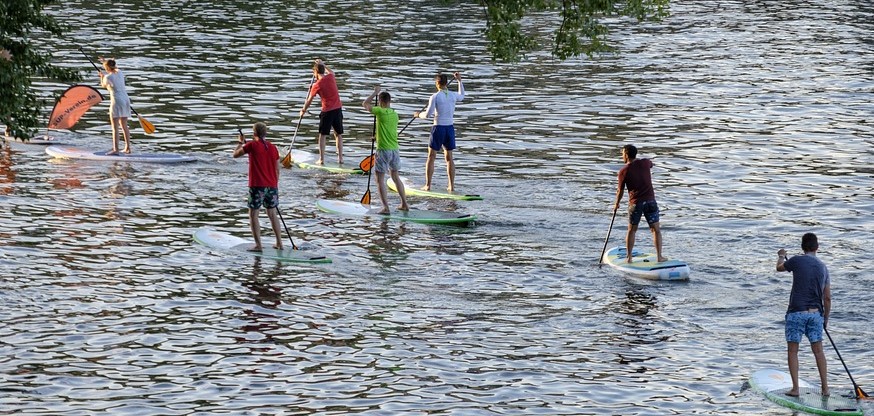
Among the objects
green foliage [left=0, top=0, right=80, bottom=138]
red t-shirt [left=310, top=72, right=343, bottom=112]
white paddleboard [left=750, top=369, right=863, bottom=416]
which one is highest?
green foliage [left=0, top=0, right=80, bottom=138]

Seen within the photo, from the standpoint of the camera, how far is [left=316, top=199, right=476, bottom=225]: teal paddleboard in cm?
2316

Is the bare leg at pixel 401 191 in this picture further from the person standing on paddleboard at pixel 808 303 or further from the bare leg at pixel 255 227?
the person standing on paddleboard at pixel 808 303

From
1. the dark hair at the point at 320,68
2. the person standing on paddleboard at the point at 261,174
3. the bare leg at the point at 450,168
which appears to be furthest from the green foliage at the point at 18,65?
the dark hair at the point at 320,68

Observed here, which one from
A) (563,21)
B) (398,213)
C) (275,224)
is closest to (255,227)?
(275,224)

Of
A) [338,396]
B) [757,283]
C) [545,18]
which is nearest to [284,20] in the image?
[545,18]

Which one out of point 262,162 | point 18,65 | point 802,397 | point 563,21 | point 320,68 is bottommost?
point 802,397

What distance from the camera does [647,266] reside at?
19766mm

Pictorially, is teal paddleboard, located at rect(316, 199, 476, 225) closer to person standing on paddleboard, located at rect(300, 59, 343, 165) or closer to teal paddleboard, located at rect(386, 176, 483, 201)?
teal paddleboard, located at rect(386, 176, 483, 201)

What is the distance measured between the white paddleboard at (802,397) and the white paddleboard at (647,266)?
4.22 m

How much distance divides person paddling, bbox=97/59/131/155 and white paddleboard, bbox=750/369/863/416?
16.8 meters

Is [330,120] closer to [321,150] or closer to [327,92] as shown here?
[327,92]

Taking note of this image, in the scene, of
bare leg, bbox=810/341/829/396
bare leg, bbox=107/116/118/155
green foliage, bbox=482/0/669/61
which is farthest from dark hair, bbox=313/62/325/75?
bare leg, bbox=810/341/829/396

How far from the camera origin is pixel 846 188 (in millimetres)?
26547

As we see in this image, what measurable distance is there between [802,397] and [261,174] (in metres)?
9.34
